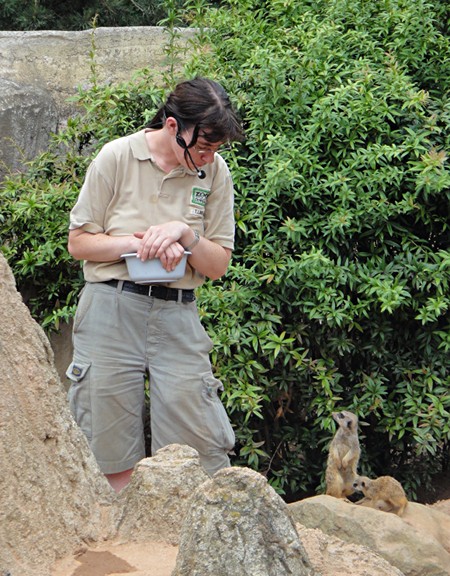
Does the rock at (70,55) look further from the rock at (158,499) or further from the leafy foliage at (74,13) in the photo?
the rock at (158,499)

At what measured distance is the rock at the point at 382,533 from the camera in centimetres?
487

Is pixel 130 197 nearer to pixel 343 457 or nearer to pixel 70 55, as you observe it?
pixel 343 457

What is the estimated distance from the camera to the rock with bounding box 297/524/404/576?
115 inches

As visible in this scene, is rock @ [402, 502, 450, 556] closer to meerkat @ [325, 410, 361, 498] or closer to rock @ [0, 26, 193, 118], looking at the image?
meerkat @ [325, 410, 361, 498]

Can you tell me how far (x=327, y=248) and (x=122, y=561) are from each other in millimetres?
3531

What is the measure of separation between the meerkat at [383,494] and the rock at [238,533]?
9.46ft

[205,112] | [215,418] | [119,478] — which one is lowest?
[119,478]

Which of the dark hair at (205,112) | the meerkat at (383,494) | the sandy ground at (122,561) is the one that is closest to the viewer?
the sandy ground at (122,561)

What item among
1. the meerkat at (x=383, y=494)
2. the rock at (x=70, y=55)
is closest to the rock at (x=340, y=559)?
the meerkat at (x=383, y=494)

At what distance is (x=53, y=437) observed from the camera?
10.7 ft

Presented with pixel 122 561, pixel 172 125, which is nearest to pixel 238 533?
pixel 122 561

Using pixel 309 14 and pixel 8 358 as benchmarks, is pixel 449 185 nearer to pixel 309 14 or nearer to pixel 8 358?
pixel 309 14

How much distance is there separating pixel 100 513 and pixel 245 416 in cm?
277

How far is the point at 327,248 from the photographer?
6.22 metres
